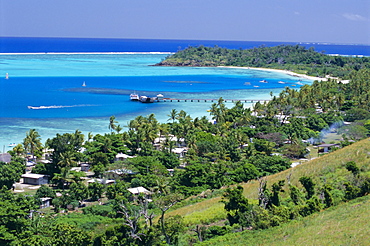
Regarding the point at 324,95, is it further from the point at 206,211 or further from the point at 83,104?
the point at 206,211

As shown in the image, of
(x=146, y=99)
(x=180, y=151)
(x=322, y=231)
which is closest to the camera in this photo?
(x=322, y=231)

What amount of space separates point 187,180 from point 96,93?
222 ft

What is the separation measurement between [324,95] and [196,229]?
63607 millimetres

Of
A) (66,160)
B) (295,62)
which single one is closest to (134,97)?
(66,160)

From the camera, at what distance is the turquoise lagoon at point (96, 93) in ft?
236

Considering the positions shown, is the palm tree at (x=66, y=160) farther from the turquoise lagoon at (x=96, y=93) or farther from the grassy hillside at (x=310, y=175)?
the grassy hillside at (x=310, y=175)

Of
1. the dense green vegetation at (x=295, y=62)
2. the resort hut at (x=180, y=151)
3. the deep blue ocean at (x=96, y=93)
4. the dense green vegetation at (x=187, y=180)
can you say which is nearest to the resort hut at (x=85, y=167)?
the dense green vegetation at (x=187, y=180)

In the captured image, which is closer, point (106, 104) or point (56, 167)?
point (56, 167)

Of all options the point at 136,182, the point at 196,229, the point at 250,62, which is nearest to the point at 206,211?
the point at 196,229

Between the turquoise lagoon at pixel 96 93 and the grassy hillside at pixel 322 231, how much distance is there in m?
39.6

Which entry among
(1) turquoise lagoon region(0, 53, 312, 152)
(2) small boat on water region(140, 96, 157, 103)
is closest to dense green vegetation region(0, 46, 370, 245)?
(1) turquoise lagoon region(0, 53, 312, 152)

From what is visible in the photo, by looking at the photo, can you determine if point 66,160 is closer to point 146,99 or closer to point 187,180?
point 187,180

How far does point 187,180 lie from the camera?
138 feet

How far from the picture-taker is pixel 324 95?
84812 millimetres
